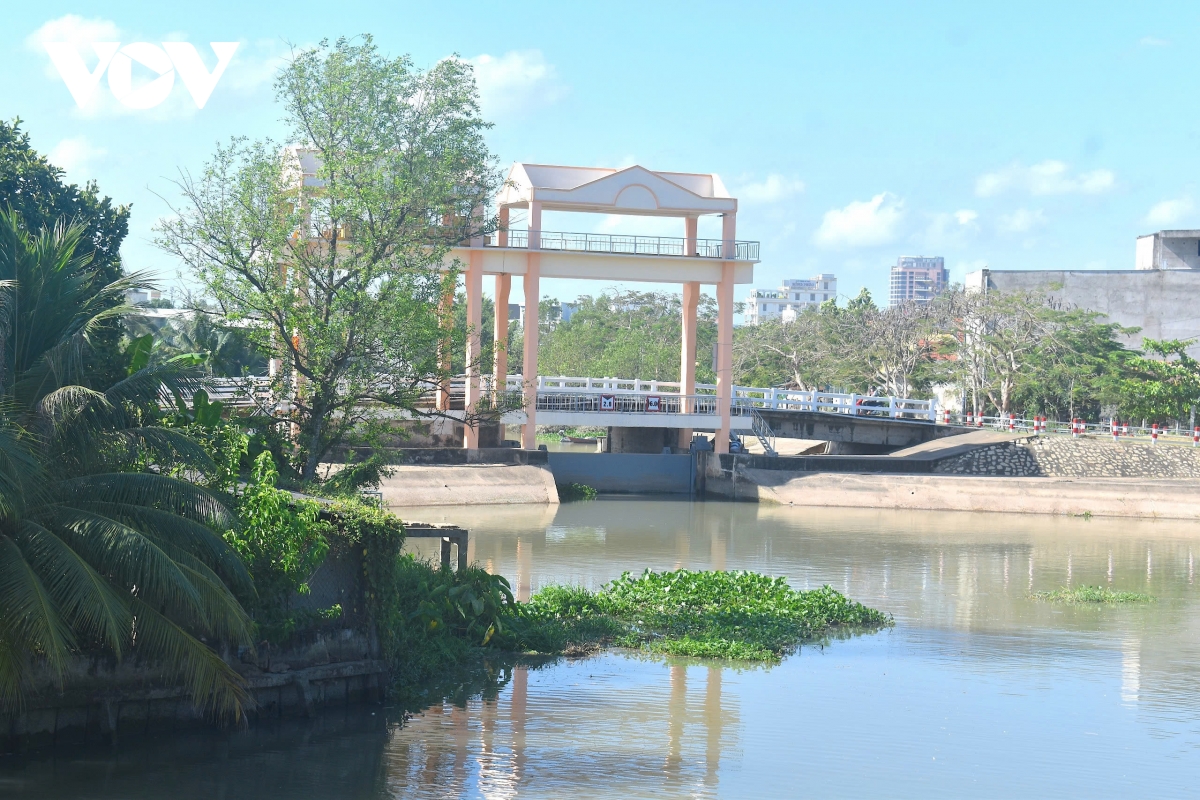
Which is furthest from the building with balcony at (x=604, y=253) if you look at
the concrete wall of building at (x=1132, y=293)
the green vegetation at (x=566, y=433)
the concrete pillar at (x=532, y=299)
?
the green vegetation at (x=566, y=433)

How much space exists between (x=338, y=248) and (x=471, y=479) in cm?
1292

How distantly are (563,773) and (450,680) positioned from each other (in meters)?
3.06

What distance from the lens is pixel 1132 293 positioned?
175 feet

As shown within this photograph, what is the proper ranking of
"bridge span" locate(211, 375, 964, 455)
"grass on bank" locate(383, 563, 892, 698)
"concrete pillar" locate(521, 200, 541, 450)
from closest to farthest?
"grass on bank" locate(383, 563, 892, 698) → "concrete pillar" locate(521, 200, 541, 450) → "bridge span" locate(211, 375, 964, 455)

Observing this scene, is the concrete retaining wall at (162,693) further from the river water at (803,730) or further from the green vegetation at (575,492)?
the green vegetation at (575,492)

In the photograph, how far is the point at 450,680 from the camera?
13.3m

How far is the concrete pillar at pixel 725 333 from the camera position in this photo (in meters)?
36.5

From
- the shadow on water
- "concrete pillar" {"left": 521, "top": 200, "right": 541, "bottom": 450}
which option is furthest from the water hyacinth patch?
"concrete pillar" {"left": 521, "top": 200, "right": 541, "bottom": 450}

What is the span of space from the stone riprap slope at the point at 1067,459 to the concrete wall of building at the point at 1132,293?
647 inches

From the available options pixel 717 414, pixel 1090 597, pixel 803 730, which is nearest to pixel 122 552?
pixel 803 730

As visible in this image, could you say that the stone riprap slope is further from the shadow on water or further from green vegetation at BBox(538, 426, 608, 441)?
green vegetation at BBox(538, 426, 608, 441)

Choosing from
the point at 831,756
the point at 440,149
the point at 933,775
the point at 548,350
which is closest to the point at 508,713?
the point at 831,756

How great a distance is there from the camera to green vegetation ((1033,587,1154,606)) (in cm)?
2041

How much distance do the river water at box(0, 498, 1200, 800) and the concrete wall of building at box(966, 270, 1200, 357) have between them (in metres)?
34.2
